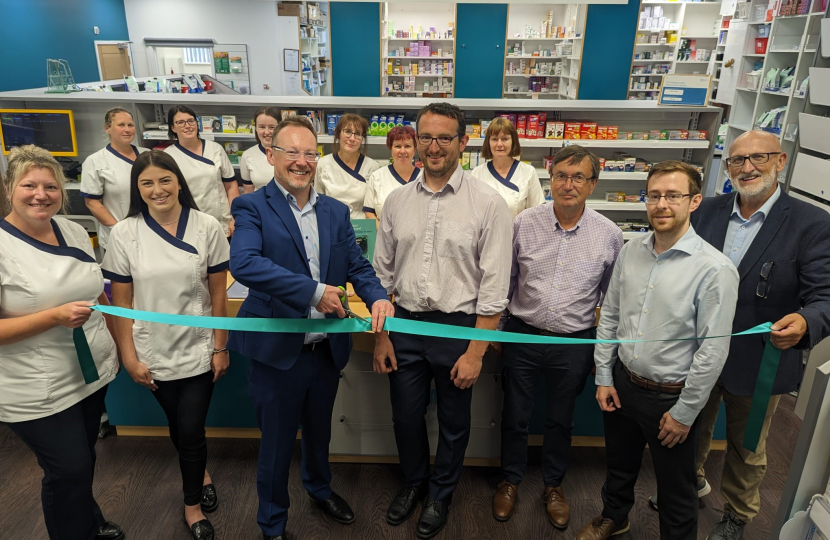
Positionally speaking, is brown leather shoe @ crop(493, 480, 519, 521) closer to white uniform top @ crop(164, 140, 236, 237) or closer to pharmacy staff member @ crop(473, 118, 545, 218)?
pharmacy staff member @ crop(473, 118, 545, 218)

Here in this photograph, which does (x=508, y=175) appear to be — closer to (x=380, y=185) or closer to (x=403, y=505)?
(x=380, y=185)

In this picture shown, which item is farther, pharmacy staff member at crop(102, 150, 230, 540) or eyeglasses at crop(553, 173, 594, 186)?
eyeglasses at crop(553, 173, 594, 186)

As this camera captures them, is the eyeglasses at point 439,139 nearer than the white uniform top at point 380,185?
Yes

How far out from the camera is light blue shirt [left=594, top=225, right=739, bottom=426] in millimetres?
1810

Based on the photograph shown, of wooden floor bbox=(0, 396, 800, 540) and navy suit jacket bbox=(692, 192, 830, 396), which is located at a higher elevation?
navy suit jacket bbox=(692, 192, 830, 396)

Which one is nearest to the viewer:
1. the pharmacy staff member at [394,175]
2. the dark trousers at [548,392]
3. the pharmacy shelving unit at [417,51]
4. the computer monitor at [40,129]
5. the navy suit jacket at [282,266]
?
the navy suit jacket at [282,266]

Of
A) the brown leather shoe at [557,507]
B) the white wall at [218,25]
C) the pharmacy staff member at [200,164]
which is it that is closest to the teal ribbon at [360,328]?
the brown leather shoe at [557,507]

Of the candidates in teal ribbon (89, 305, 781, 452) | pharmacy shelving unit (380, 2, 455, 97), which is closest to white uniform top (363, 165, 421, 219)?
teal ribbon (89, 305, 781, 452)

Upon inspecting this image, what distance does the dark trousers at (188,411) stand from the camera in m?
2.22

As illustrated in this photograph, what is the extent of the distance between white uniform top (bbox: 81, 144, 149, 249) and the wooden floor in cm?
161

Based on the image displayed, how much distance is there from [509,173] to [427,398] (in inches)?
70.5

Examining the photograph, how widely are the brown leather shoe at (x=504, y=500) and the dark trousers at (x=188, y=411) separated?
1399mm

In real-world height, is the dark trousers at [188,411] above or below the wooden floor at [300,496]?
above

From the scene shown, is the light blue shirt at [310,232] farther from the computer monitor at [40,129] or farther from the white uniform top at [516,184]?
the computer monitor at [40,129]
